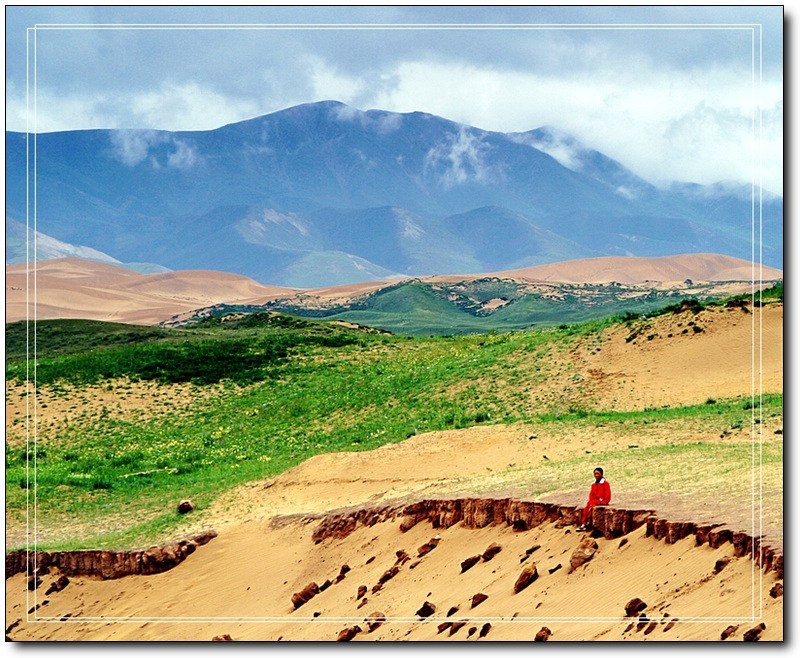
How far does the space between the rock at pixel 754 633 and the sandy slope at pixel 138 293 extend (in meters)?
28.9

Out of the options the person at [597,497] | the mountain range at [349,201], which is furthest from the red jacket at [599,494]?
the mountain range at [349,201]

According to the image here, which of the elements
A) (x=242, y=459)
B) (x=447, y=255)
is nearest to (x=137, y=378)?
(x=242, y=459)

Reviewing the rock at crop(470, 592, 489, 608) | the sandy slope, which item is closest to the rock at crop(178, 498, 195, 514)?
the rock at crop(470, 592, 489, 608)

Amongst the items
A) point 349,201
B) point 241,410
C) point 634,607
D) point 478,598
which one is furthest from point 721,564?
point 349,201

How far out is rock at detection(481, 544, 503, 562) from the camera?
54.1 ft

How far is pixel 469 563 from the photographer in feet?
54.0

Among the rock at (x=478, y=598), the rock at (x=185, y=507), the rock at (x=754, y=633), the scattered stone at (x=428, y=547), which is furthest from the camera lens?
the rock at (x=185, y=507)

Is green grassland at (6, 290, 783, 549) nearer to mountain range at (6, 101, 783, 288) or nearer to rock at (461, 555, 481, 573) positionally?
mountain range at (6, 101, 783, 288)

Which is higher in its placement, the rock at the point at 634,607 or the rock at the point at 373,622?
the rock at the point at 634,607

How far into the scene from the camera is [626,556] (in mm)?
15141

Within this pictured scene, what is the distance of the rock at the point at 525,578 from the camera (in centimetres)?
1529

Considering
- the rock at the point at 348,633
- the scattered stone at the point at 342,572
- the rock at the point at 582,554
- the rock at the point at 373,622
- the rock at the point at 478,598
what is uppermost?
the rock at the point at 582,554

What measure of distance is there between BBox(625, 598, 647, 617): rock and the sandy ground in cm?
9

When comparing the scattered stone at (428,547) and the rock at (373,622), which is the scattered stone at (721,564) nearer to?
the rock at (373,622)
